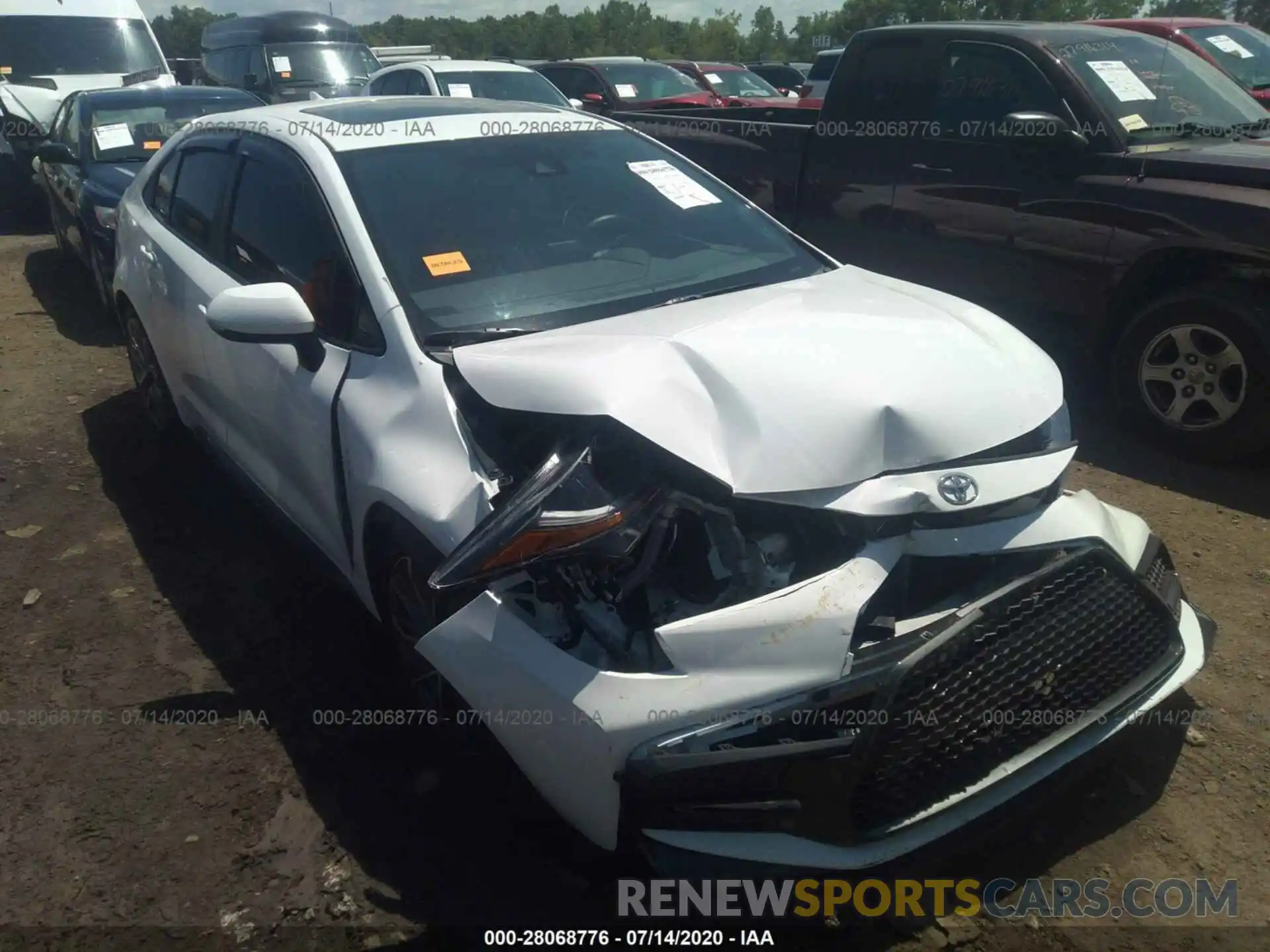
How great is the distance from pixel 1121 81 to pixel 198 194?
4.33 metres

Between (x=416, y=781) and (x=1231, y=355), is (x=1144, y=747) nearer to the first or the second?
(x=416, y=781)

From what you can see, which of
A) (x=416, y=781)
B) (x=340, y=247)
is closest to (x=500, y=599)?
(x=416, y=781)

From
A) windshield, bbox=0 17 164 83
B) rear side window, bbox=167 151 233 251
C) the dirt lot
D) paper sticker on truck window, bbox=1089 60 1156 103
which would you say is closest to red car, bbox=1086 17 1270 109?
paper sticker on truck window, bbox=1089 60 1156 103

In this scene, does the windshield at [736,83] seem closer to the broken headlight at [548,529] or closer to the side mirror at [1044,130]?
the side mirror at [1044,130]

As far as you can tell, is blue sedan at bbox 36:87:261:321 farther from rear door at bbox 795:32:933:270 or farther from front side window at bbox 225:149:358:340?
A: rear door at bbox 795:32:933:270

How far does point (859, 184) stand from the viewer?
5.66 metres

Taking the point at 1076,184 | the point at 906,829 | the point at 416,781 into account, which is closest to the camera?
the point at 906,829

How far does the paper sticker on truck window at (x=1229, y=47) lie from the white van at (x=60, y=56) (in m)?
10.5

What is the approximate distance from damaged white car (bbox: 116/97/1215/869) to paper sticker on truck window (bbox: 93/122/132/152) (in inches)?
221

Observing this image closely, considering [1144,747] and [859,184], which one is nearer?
[1144,747]

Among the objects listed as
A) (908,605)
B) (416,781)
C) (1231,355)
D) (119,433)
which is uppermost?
(908,605)

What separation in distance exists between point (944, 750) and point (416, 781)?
144 centimetres

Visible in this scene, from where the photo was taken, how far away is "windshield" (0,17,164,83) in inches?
477

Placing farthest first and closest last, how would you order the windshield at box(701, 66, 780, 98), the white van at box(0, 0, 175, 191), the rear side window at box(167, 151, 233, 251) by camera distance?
the windshield at box(701, 66, 780, 98) → the white van at box(0, 0, 175, 191) → the rear side window at box(167, 151, 233, 251)
